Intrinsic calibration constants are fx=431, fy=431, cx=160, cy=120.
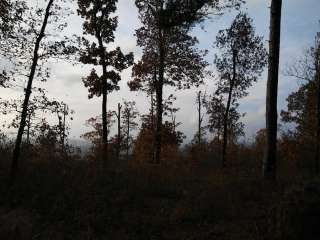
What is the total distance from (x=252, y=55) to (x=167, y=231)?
80.8 feet

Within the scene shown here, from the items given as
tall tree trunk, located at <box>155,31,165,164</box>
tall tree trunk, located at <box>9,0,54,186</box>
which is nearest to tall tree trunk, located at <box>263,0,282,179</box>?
tall tree trunk, located at <box>9,0,54,186</box>

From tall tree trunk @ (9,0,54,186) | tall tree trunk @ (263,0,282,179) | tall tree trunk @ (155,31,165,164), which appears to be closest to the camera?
tall tree trunk @ (263,0,282,179)

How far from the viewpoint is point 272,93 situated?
1466 cm

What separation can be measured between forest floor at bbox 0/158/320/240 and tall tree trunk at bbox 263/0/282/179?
2.54ft

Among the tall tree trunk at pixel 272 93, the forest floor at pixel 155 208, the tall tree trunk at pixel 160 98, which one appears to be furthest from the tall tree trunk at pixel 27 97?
the tall tree trunk at pixel 160 98

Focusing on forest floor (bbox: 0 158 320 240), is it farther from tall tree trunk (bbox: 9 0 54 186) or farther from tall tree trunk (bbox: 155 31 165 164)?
tall tree trunk (bbox: 155 31 165 164)

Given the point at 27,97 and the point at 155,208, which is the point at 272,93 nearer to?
the point at 155,208

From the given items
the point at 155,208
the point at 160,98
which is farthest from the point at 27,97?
the point at 160,98

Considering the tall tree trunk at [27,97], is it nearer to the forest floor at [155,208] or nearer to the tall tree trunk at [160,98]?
the forest floor at [155,208]

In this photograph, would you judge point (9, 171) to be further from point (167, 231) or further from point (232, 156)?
point (232, 156)

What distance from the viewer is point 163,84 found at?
2884cm

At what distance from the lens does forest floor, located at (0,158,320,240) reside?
9.30 m

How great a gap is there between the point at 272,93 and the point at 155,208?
589cm

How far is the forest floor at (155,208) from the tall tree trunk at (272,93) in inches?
30.5
